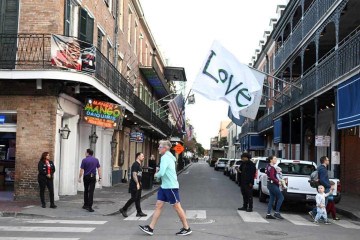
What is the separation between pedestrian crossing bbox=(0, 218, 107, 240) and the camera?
30.7 feet

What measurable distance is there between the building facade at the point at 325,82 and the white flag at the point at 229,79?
302 centimetres

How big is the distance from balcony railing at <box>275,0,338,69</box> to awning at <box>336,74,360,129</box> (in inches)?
164

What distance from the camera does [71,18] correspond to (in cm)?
1714

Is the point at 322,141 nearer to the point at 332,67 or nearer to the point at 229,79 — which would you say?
the point at 332,67

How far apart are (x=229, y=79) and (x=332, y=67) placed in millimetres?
4094

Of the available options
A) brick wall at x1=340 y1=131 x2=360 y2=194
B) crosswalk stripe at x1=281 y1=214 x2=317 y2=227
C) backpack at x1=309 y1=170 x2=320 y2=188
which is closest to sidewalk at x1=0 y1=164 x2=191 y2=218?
crosswalk stripe at x1=281 y1=214 x2=317 y2=227

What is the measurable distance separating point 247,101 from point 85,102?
21.6ft

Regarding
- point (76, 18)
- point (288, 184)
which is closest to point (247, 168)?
point (288, 184)

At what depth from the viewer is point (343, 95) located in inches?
676

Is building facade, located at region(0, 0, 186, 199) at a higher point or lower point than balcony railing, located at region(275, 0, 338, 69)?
lower

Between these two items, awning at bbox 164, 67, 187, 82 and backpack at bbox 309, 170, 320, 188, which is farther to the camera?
awning at bbox 164, 67, 187, 82

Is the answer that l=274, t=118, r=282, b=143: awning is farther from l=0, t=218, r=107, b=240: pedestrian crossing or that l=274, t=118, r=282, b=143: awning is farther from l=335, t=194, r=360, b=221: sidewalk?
l=0, t=218, r=107, b=240: pedestrian crossing

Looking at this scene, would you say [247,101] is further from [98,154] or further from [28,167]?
[28,167]

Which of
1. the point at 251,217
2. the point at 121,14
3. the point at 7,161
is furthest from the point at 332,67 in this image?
the point at 7,161
